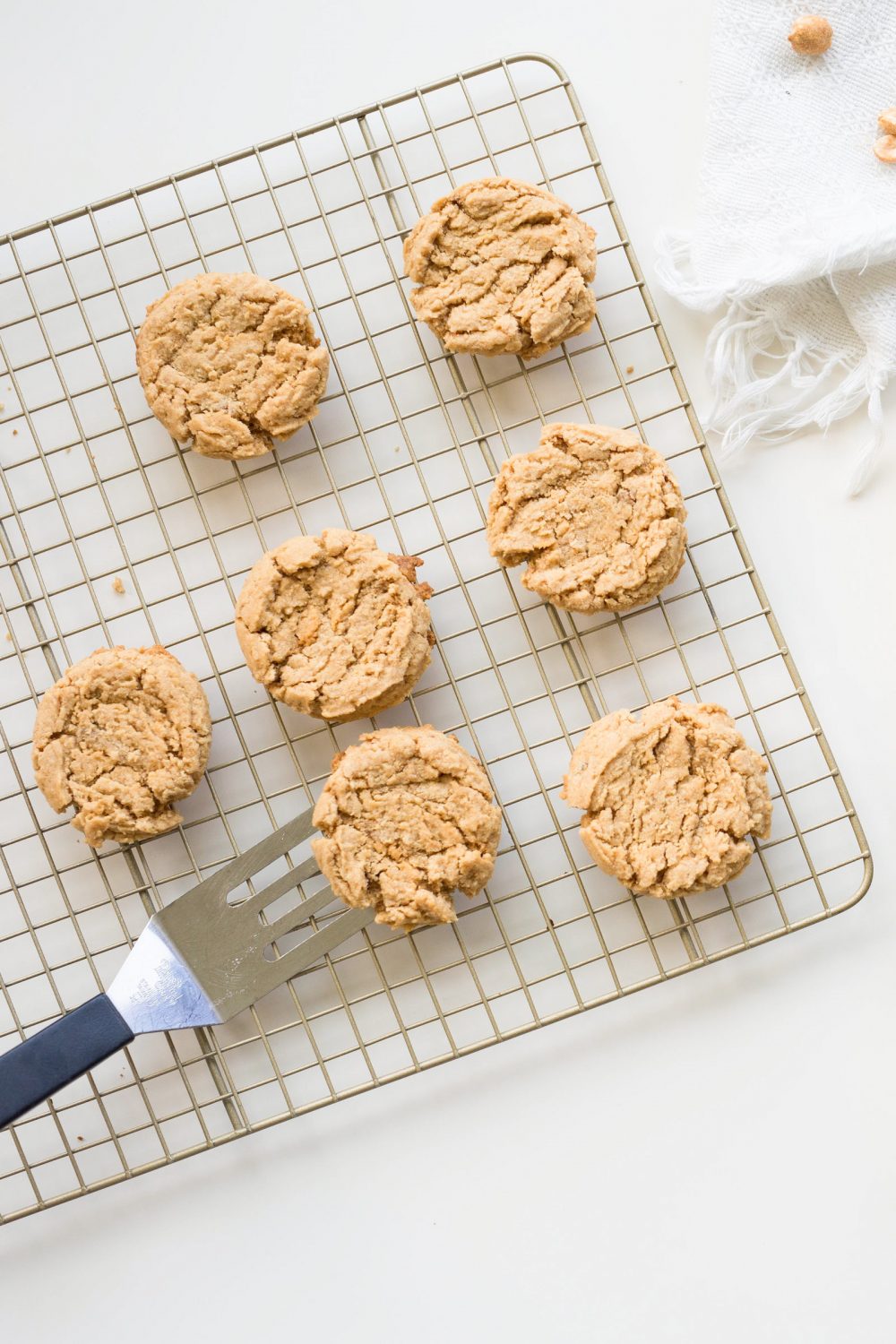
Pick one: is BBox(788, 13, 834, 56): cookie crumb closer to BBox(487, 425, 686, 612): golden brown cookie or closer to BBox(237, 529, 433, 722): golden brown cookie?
BBox(487, 425, 686, 612): golden brown cookie

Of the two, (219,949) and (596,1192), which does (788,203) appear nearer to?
(219,949)

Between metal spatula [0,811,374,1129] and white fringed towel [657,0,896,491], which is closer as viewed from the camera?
metal spatula [0,811,374,1129]

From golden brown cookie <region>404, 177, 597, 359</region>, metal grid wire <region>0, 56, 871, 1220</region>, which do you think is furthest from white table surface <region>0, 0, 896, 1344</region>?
golden brown cookie <region>404, 177, 597, 359</region>

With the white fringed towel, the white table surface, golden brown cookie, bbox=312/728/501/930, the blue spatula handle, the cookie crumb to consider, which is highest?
the cookie crumb

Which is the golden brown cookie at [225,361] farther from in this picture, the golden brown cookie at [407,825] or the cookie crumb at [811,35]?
the cookie crumb at [811,35]

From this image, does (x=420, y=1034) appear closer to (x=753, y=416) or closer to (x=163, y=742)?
(x=163, y=742)

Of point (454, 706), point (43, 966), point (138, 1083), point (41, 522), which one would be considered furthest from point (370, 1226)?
point (41, 522)
